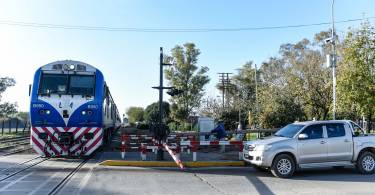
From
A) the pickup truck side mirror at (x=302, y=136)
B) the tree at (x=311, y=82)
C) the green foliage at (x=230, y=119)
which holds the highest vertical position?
the tree at (x=311, y=82)

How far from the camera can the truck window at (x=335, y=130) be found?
14.4m

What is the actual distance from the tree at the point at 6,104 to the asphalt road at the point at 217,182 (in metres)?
45.1

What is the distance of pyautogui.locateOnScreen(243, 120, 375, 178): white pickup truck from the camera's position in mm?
13742

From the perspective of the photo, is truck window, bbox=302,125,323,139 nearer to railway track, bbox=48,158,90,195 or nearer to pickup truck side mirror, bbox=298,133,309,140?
pickup truck side mirror, bbox=298,133,309,140

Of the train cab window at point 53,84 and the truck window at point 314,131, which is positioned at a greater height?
the train cab window at point 53,84

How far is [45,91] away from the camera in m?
17.5

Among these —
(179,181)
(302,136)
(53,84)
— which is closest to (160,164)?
(179,181)

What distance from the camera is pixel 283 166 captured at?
45.0 ft

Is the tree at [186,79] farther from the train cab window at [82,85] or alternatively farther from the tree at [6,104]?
the train cab window at [82,85]

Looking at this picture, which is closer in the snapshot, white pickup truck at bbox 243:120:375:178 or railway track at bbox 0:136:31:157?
white pickup truck at bbox 243:120:375:178

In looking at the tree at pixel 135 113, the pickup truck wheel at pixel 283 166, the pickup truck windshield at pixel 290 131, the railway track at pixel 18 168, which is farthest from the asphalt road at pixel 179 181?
the tree at pixel 135 113

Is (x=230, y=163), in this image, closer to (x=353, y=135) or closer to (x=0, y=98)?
(x=353, y=135)

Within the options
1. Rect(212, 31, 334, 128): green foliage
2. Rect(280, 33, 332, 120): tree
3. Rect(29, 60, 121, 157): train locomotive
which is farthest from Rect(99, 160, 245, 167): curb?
Rect(280, 33, 332, 120): tree

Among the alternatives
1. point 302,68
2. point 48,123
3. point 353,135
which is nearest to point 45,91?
point 48,123
